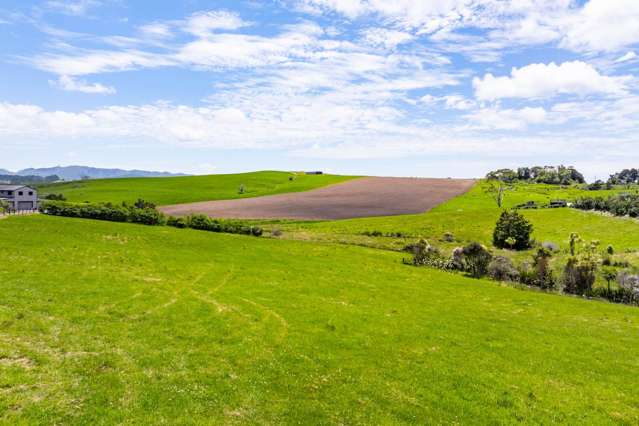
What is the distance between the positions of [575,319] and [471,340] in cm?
1670

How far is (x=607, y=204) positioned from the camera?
325 ft

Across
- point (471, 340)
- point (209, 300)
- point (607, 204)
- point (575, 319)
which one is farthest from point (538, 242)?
point (209, 300)

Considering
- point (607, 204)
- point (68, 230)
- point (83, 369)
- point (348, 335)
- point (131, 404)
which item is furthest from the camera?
point (607, 204)

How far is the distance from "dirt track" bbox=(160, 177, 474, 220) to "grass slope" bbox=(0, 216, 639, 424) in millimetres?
62814

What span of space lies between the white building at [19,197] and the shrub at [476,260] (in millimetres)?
118830

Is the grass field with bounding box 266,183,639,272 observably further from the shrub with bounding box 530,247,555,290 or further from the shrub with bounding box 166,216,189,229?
the shrub with bounding box 166,216,189,229

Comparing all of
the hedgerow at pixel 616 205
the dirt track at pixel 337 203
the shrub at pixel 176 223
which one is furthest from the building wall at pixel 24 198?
the hedgerow at pixel 616 205

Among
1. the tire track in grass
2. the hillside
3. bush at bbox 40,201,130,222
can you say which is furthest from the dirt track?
the tire track in grass

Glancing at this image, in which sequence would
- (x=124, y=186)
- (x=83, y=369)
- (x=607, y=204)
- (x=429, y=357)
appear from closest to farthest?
(x=83, y=369) < (x=429, y=357) < (x=607, y=204) < (x=124, y=186)

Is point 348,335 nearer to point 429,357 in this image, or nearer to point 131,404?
point 429,357

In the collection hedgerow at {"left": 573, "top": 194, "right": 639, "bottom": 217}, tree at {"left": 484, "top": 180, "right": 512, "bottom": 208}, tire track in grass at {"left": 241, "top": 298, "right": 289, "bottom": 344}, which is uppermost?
tree at {"left": 484, "top": 180, "right": 512, "bottom": 208}

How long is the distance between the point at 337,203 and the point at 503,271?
76920 mm

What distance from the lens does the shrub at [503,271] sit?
57062mm

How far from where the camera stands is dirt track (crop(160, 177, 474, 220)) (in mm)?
108625
